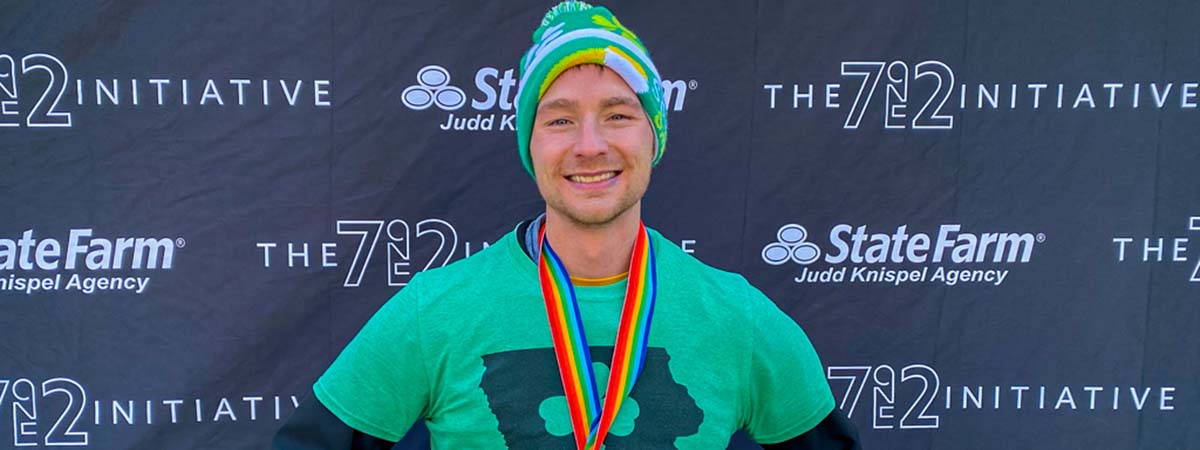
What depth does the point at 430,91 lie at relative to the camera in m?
2.79

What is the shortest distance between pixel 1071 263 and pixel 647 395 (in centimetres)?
227

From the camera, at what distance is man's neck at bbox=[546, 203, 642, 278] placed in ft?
4.98

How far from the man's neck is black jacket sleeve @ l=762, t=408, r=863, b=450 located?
502mm

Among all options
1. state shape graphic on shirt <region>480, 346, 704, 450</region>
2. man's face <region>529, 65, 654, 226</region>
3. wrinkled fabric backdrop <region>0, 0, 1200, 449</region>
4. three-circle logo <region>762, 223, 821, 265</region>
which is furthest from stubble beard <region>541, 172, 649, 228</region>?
three-circle logo <region>762, 223, 821, 265</region>

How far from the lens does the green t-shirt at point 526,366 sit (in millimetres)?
1451

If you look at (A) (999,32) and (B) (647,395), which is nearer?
(B) (647,395)

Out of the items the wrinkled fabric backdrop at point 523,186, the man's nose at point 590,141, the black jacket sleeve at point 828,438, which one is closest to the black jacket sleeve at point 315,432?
the man's nose at point 590,141

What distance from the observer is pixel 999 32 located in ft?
9.39

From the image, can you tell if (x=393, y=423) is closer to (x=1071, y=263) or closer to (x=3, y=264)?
(x=3, y=264)

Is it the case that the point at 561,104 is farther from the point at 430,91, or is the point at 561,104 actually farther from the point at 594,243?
the point at 430,91

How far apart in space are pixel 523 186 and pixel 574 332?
55.9 inches

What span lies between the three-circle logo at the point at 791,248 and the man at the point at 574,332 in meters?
1.37

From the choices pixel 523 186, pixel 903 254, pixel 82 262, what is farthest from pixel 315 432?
pixel 903 254

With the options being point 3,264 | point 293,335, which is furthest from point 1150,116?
point 3,264
